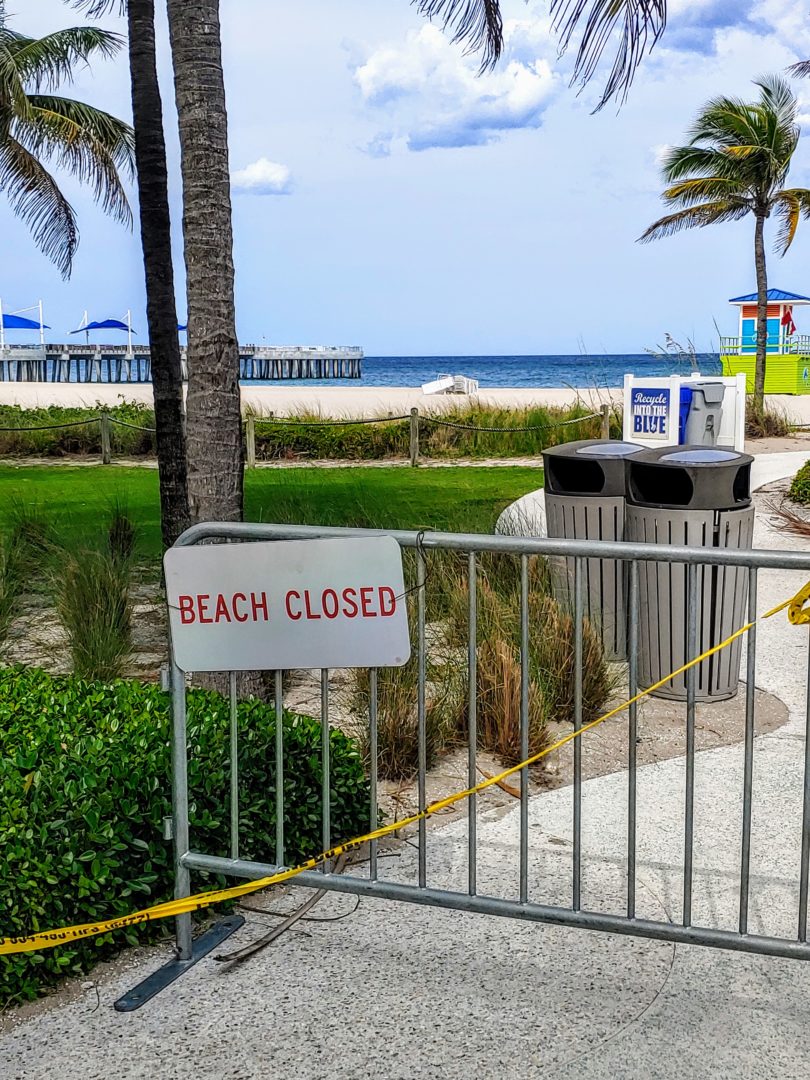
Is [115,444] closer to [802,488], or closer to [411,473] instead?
[411,473]

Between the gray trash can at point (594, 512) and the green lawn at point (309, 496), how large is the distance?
1.58 meters

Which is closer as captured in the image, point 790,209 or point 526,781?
point 526,781

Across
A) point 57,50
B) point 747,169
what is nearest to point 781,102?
point 747,169

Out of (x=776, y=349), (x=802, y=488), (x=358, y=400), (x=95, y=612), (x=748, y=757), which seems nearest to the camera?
(x=748, y=757)

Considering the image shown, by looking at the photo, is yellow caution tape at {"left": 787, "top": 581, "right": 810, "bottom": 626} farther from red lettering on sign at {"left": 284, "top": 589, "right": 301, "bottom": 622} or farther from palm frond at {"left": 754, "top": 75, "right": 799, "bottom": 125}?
palm frond at {"left": 754, "top": 75, "right": 799, "bottom": 125}

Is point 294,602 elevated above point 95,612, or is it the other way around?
point 294,602

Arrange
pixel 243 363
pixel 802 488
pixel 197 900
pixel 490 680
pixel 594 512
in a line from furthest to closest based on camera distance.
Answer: pixel 243 363 < pixel 802 488 < pixel 594 512 < pixel 490 680 < pixel 197 900

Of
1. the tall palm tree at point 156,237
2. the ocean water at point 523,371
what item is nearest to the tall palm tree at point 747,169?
the tall palm tree at point 156,237

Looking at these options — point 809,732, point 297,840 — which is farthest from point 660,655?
point 809,732

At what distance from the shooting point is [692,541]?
6.33 metres

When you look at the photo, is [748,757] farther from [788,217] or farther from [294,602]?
[788,217]

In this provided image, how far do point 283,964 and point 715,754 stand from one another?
9.06 feet

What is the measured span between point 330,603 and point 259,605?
0.74ft

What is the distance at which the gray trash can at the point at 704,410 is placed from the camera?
13359 mm
